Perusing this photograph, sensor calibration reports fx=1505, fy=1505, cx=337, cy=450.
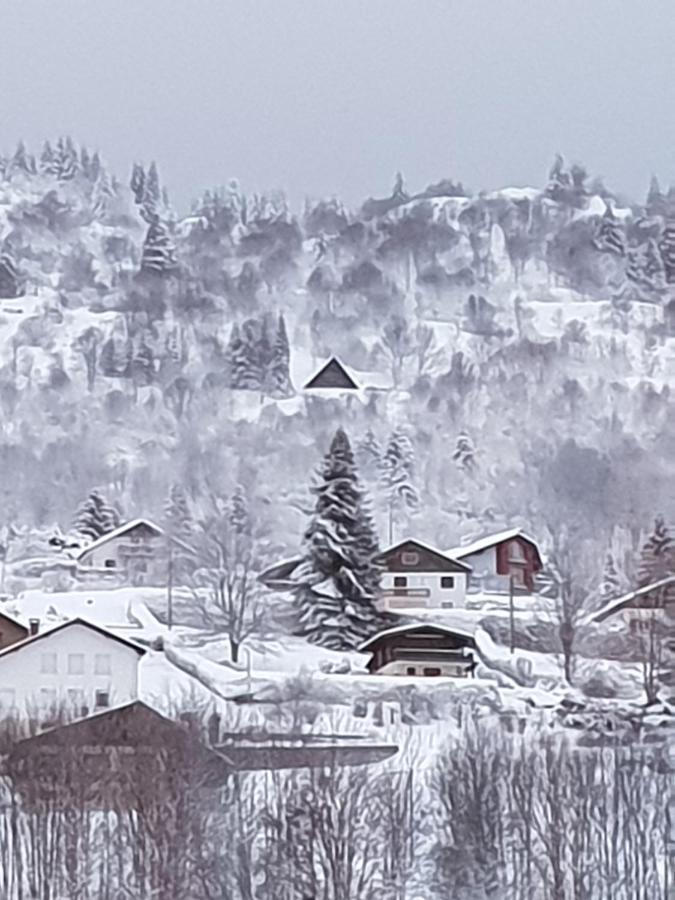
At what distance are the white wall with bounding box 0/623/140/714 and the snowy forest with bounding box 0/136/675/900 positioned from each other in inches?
2.6

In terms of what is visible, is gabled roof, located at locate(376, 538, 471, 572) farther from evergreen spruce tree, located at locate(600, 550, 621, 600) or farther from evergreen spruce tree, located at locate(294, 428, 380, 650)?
evergreen spruce tree, located at locate(600, 550, 621, 600)

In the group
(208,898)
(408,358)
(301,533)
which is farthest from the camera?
(408,358)

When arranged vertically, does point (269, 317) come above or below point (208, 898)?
above

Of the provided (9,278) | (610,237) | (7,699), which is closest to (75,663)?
(7,699)

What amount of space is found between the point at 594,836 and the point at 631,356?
106cm

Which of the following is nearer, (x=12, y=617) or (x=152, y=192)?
(x=12, y=617)

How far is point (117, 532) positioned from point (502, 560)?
2.55ft

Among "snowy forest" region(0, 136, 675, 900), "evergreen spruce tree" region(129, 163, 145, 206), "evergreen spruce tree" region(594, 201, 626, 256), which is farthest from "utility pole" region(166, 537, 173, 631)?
"evergreen spruce tree" region(594, 201, 626, 256)

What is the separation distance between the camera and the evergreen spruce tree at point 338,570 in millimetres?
2895

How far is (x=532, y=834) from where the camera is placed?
267 cm

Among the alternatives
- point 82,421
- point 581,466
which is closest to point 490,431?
point 581,466

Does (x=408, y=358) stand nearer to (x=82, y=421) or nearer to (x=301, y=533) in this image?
(x=301, y=533)

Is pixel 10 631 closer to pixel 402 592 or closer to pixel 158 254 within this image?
pixel 402 592

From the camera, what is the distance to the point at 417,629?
9.52 ft
